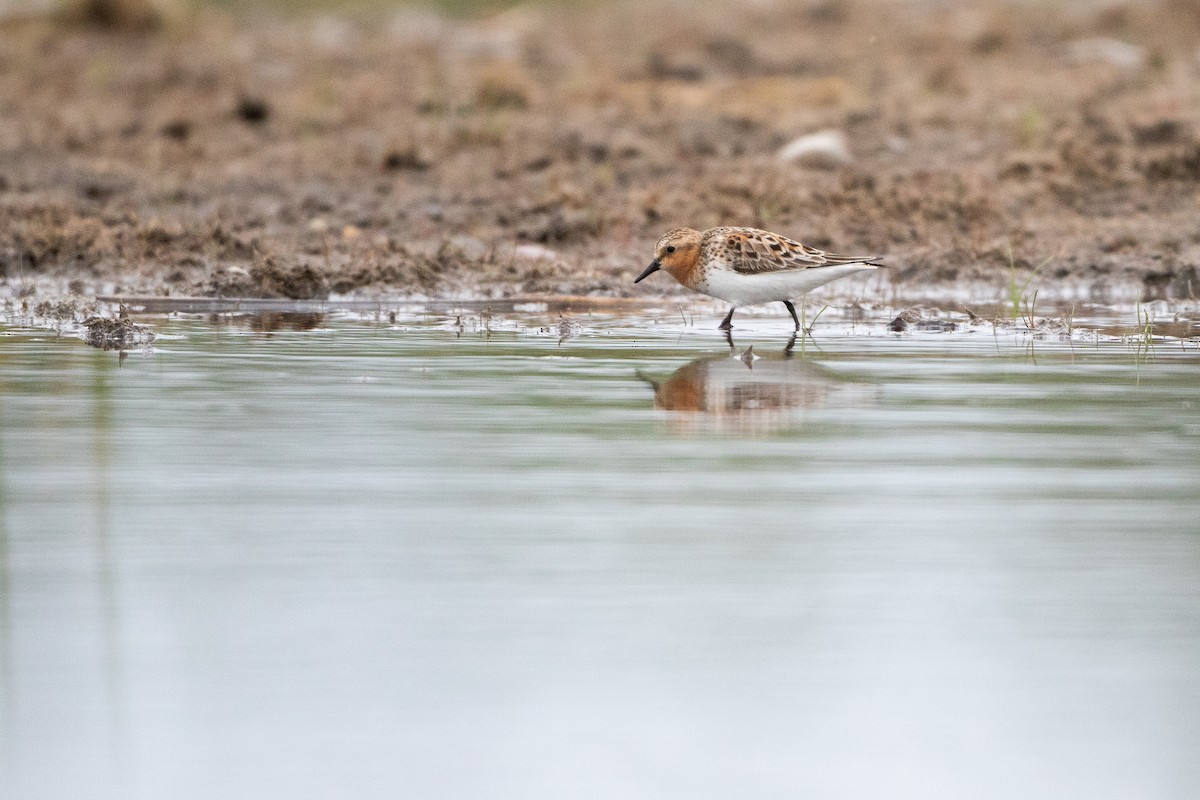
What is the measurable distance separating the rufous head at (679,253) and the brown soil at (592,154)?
1.53m

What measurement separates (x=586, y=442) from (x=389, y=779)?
3002mm

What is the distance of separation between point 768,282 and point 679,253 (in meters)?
0.61

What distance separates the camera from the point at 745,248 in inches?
374

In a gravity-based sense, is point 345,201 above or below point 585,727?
above

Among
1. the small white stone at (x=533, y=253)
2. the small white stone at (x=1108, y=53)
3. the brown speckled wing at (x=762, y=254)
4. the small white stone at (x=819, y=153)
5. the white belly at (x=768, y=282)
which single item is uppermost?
the small white stone at (x=1108, y=53)

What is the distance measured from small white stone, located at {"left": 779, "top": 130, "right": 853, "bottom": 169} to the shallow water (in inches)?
314

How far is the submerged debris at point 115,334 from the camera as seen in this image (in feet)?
27.8

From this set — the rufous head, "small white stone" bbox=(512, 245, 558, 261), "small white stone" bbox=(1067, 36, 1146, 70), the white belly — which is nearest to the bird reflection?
the white belly

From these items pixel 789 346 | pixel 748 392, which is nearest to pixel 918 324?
pixel 789 346

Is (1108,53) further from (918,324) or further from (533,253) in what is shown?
(918,324)

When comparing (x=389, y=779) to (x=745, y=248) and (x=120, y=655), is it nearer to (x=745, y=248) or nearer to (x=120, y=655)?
(x=120, y=655)

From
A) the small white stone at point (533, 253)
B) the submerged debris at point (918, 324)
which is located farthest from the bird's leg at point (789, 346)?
the small white stone at point (533, 253)

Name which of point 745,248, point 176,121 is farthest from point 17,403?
point 176,121

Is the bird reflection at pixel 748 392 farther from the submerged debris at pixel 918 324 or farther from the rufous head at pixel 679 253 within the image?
the rufous head at pixel 679 253
